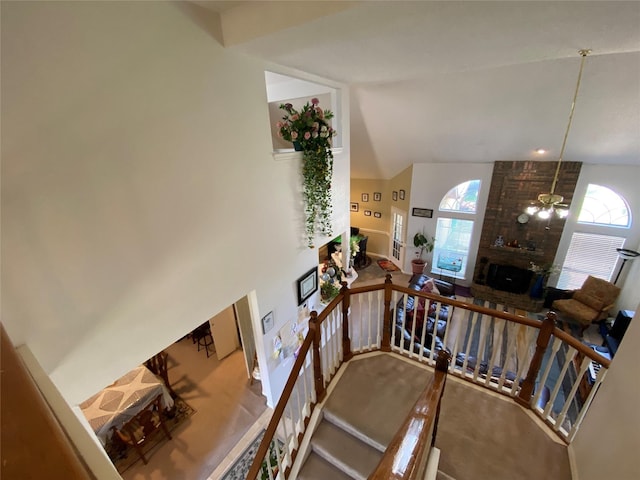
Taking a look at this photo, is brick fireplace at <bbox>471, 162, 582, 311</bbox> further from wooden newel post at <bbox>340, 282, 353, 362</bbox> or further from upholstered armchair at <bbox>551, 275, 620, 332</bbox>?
wooden newel post at <bbox>340, 282, 353, 362</bbox>

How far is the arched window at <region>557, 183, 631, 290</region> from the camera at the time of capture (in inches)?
225

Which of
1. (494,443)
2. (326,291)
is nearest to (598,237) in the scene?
(326,291)

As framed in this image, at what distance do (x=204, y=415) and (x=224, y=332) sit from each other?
1237 millimetres

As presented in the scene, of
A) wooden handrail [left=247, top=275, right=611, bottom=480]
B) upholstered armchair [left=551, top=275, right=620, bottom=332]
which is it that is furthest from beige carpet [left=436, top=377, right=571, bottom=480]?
upholstered armchair [left=551, top=275, right=620, bottom=332]

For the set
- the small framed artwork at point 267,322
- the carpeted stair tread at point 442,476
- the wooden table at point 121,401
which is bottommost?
the wooden table at point 121,401

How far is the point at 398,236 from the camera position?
855 centimetres

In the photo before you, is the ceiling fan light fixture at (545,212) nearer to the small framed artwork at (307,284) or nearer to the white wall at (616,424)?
the white wall at (616,424)

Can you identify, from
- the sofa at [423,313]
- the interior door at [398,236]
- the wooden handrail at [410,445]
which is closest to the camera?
the wooden handrail at [410,445]

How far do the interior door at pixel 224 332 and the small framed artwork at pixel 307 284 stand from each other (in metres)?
1.49

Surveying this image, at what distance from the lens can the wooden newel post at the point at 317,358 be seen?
216cm

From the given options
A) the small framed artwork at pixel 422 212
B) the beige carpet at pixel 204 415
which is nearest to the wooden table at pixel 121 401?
the beige carpet at pixel 204 415

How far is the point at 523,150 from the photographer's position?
566 centimetres

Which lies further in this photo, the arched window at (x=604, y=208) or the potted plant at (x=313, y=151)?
the arched window at (x=604, y=208)

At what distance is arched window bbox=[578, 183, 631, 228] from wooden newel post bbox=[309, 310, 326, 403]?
6.94 m
